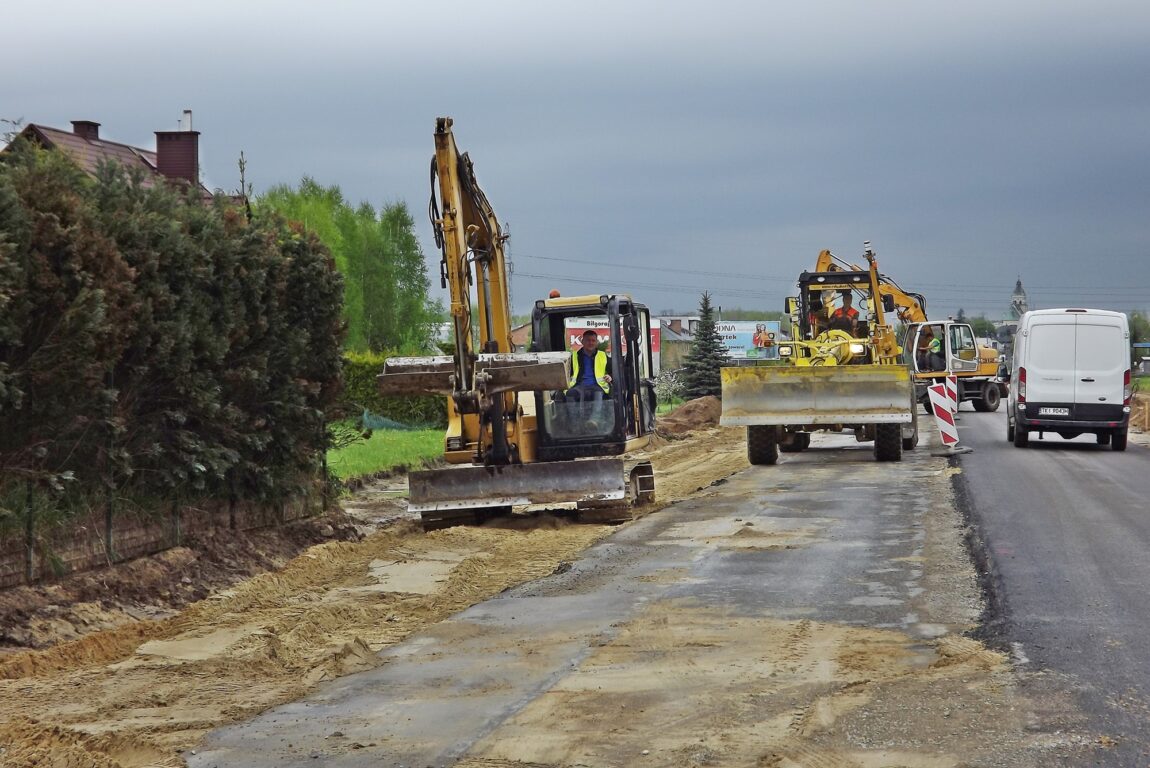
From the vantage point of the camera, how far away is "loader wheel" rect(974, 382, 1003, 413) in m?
44.8

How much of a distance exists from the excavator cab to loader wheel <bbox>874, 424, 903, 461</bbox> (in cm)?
701

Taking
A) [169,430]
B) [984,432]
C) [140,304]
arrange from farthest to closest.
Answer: [984,432]
[169,430]
[140,304]

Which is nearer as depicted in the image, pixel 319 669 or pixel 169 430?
pixel 319 669

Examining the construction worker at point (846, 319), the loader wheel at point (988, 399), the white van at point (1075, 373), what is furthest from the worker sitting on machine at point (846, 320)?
the loader wheel at point (988, 399)

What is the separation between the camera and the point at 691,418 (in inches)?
1577

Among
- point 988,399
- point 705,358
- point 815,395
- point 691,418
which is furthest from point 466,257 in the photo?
point 705,358

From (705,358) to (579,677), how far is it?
43.6 meters

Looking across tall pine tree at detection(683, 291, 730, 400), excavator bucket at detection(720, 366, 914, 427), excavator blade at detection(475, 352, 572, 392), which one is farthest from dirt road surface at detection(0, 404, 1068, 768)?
tall pine tree at detection(683, 291, 730, 400)

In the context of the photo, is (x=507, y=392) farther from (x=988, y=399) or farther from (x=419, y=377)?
(x=988, y=399)

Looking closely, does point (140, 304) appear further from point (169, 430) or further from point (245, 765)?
point (245, 765)

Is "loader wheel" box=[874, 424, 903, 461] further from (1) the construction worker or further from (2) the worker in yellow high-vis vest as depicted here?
(2) the worker in yellow high-vis vest

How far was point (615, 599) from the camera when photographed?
1026 cm

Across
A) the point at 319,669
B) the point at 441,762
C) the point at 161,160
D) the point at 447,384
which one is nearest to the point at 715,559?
the point at 447,384

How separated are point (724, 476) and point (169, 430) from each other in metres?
11.6
